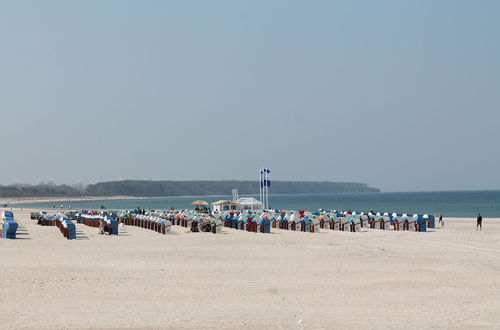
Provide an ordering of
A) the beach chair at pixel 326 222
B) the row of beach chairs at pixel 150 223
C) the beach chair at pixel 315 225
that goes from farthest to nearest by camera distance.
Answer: the beach chair at pixel 326 222
the beach chair at pixel 315 225
the row of beach chairs at pixel 150 223

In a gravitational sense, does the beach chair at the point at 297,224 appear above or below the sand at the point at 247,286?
above

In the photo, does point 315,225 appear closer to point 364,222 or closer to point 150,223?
point 364,222

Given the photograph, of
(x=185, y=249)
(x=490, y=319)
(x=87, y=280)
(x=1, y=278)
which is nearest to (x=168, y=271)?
(x=87, y=280)

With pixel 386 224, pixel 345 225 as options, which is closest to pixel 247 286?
pixel 345 225

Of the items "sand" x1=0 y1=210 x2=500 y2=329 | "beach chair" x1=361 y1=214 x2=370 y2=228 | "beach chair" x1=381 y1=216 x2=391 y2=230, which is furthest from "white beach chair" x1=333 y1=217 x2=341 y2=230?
"sand" x1=0 y1=210 x2=500 y2=329

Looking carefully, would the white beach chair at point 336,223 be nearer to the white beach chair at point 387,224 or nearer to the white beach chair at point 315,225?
the white beach chair at point 315,225

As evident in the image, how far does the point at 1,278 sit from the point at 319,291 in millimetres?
6244

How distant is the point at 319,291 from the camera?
12141mm

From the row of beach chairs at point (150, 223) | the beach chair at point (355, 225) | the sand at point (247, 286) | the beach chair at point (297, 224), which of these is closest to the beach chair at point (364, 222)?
the beach chair at point (355, 225)

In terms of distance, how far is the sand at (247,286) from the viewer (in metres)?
9.40

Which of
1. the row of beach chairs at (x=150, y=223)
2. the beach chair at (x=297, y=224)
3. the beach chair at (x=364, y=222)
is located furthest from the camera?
the beach chair at (x=364, y=222)

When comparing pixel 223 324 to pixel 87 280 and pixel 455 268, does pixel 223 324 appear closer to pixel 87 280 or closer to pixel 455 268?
pixel 87 280

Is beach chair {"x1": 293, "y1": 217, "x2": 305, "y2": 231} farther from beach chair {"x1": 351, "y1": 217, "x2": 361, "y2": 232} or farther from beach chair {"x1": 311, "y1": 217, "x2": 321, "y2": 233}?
beach chair {"x1": 351, "y1": 217, "x2": 361, "y2": 232}

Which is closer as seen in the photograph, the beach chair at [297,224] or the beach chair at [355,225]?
the beach chair at [355,225]
